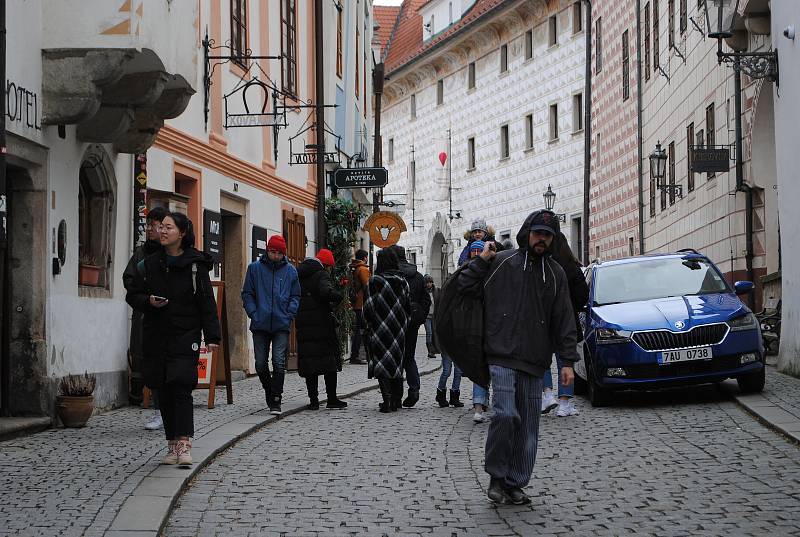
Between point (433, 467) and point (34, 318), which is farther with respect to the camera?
point (34, 318)

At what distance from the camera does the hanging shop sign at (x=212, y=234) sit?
19344mm

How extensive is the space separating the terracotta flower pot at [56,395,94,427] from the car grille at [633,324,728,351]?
556cm

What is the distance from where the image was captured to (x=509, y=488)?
339 inches

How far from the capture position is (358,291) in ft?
87.3

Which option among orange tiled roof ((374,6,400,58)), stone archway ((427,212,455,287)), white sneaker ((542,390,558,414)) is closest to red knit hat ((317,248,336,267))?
white sneaker ((542,390,558,414))

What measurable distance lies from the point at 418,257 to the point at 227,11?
43.8 meters

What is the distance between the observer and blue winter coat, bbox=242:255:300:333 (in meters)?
14.9

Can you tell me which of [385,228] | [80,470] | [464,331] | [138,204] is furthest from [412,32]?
[464,331]

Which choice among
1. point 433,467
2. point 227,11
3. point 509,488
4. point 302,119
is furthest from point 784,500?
point 302,119

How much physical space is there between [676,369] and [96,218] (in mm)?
6292

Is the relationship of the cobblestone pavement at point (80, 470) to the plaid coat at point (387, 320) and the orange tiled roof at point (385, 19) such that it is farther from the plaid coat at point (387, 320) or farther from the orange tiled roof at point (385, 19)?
the orange tiled roof at point (385, 19)

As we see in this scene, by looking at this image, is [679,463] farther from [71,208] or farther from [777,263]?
[777,263]

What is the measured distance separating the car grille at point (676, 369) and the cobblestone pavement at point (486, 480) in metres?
0.54

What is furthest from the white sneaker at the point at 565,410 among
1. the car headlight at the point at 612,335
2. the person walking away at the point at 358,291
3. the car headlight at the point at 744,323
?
the person walking away at the point at 358,291
